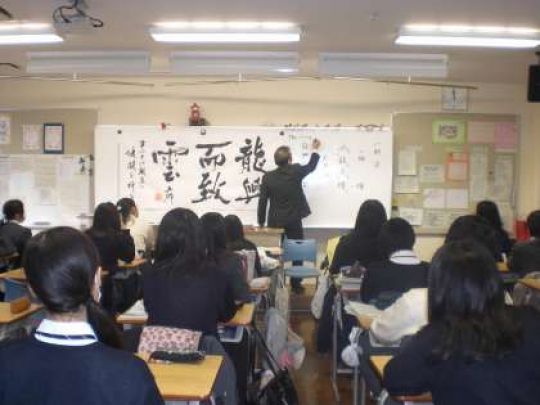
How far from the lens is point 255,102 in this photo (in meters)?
7.22

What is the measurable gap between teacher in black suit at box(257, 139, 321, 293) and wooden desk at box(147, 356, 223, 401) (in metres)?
4.56

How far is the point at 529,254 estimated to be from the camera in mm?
4461

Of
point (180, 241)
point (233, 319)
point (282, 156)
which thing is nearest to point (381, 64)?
point (282, 156)

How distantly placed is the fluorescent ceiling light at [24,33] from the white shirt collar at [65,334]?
4425 mm

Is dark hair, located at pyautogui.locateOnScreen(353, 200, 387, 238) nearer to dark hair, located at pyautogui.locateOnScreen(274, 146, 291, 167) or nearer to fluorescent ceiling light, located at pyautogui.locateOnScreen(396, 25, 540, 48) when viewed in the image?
fluorescent ceiling light, located at pyautogui.locateOnScreen(396, 25, 540, 48)

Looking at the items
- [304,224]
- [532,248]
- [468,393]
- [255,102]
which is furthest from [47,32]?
[468,393]

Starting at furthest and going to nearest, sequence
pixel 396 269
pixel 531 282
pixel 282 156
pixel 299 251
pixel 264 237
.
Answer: pixel 282 156, pixel 264 237, pixel 299 251, pixel 531 282, pixel 396 269

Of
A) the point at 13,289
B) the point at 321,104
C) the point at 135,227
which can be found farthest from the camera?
the point at 321,104

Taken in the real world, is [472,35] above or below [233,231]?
above

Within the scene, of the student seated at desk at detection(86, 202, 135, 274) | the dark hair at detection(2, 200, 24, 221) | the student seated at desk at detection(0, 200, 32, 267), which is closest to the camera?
the student seated at desk at detection(86, 202, 135, 274)

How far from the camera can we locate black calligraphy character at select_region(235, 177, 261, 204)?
7.02 metres

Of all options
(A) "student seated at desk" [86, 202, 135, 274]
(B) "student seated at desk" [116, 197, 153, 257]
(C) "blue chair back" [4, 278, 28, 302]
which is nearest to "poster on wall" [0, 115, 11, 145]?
(B) "student seated at desk" [116, 197, 153, 257]

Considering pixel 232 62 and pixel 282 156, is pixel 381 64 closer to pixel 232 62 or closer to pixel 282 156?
pixel 232 62

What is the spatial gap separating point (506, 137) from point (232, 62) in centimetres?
360
